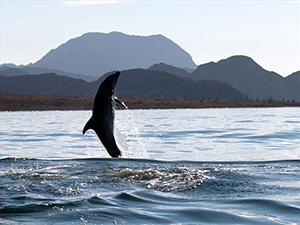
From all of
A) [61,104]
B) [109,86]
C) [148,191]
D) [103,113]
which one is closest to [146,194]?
[148,191]

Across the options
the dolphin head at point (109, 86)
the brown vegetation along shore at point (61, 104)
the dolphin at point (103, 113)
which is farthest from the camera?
the brown vegetation along shore at point (61, 104)

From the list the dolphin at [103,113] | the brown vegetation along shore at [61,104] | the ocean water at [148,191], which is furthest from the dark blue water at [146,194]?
the brown vegetation along shore at [61,104]

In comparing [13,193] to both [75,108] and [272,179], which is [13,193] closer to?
[272,179]

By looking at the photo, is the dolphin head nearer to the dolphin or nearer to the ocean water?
the dolphin

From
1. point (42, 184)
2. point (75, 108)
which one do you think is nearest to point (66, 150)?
point (42, 184)

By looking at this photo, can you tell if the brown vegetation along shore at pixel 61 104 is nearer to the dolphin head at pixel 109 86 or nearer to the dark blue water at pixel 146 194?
the dolphin head at pixel 109 86

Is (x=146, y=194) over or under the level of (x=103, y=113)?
under

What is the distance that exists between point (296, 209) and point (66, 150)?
12.8 m

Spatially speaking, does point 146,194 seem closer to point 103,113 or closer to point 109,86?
point 103,113

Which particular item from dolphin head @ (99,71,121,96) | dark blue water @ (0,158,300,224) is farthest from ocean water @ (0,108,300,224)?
dolphin head @ (99,71,121,96)

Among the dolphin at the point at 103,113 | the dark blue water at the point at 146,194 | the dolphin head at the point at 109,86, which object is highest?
the dolphin head at the point at 109,86

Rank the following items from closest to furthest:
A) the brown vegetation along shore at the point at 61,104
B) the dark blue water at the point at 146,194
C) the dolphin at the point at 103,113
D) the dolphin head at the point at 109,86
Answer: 1. the dark blue water at the point at 146,194
2. the dolphin at the point at 103,113
3. the dolphin head at the point at 109,86
4. the brown vegetation along shore at the point at 61,104

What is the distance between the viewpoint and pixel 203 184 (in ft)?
35.6

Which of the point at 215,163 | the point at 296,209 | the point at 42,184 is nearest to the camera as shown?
the point at 296,209
